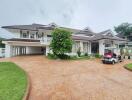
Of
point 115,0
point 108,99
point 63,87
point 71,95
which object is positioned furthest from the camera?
point 115,0

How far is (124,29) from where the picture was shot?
45.5m

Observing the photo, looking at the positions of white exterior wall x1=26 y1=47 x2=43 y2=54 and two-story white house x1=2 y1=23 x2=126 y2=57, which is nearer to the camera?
two-story white house x1=2 y1=23 x2=126 y2=57

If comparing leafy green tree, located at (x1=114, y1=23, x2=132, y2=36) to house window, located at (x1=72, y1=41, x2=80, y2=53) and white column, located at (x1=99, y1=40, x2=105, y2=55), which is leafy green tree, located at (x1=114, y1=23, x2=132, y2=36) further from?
house window, located at (x1=72, y1=41, x2=80, y2=53)

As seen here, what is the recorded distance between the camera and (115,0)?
16922 mm

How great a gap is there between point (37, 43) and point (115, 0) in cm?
1434

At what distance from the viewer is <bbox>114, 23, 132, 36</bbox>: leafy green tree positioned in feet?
145

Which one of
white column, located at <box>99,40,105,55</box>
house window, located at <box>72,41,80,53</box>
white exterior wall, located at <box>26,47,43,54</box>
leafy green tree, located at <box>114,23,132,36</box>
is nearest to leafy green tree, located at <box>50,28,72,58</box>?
house window, located at <box>72,41,80,53</box>

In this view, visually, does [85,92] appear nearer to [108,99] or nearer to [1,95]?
[108,99]

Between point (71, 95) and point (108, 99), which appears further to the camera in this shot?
point (71, 95)

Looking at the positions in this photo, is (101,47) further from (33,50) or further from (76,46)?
(33,50)

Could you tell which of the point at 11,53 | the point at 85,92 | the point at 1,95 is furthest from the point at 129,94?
the point at 11,53

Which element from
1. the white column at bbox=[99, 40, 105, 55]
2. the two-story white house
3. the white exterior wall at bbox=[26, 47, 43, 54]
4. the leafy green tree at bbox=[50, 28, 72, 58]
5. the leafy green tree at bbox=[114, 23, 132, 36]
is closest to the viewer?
the leafy green tree at bbox=[50, 28, 72, 58]

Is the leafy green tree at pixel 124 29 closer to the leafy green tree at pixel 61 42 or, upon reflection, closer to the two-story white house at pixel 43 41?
the two-story white house at pixel 43 41

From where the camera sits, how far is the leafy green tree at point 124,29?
44344mm
